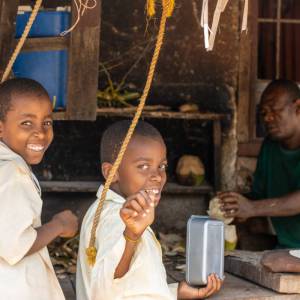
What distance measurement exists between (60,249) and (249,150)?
173 cm

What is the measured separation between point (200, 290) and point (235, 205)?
1439 millimetres

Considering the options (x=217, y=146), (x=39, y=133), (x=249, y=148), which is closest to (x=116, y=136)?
(x=39, y=133)

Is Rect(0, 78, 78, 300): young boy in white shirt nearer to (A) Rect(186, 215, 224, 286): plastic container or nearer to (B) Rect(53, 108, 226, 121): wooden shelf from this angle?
(A) Rect(186, 215, 224, 286): plastic container

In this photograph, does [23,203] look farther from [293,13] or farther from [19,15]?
[293,13]

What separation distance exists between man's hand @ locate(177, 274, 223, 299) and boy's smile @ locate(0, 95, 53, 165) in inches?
39.8

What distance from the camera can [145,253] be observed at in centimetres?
299

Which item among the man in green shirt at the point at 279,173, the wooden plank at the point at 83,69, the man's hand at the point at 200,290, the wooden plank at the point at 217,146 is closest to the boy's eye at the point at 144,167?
the man's hand at the point at 200,290

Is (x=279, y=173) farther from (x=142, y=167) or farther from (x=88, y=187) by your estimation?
(x=142, y=167)

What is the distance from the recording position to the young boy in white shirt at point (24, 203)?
9.37 feet

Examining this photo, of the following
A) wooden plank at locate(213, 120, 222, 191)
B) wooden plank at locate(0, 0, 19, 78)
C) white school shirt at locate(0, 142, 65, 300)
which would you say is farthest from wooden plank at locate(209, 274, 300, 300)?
wooden plank at locate(213, 120, 222, 191)

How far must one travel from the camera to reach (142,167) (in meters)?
3.16

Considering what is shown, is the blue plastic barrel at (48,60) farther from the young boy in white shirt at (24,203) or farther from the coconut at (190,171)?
the coconut at (190,171)

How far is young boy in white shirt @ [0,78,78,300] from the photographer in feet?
9.37

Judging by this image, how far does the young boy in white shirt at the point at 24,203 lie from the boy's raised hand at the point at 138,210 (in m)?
0.47
